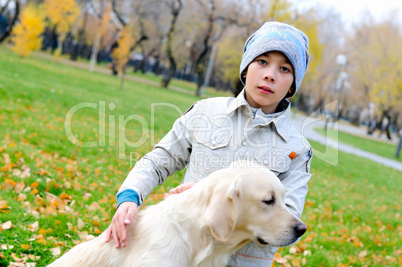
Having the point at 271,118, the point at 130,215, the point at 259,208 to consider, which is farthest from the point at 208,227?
the point at 271,118

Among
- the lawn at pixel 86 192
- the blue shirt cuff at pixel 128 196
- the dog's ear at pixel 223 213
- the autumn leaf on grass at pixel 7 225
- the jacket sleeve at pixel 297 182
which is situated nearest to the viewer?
the dog's ear at pixel 223 213

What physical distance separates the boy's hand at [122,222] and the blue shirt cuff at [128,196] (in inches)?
1.5

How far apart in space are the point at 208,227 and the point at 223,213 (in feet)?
0.58

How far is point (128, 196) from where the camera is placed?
2.57 meters

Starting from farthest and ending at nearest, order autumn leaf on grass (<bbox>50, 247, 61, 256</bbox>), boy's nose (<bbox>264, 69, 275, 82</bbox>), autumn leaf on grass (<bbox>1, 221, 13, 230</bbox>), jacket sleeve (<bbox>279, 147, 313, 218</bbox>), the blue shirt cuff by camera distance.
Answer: autumn leaf on grass (<bbox>1, 221, 13, 230</bbox>) < autumn leaf on grass (<bbox>50, 247, 61, 256</bbox>) < boy's nose (<bbox>264, 69, 275, 82</bbox>) < jacket sleeve (<bbox>279, 147, 313, 218</bbox>) < the blue shirt cuff

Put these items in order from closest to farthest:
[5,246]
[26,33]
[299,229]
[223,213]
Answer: [223,213] < [299,229] < [5,246] < [26,33]

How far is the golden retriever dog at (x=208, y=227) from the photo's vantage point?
2250 millimetres

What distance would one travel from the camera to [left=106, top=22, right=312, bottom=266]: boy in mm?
2762

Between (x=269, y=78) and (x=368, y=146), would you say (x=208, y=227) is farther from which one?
(x=368, y=146)

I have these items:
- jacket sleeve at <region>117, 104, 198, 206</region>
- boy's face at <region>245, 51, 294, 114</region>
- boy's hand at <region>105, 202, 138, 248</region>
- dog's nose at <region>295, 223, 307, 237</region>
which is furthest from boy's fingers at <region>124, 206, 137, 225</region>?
boy's face at <region>245, 51, 294, 114</region>

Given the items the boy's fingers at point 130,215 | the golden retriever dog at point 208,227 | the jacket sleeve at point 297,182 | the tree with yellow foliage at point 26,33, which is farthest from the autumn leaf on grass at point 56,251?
the tree with yellow foliage at point 26,33

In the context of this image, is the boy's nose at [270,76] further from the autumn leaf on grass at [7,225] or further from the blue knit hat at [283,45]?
the autumn leaf on grass at [7,225]

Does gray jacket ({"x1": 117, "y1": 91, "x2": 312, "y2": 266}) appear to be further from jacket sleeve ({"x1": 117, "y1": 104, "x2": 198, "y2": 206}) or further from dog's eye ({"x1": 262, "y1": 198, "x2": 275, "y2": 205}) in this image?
dog's eye ({"x1": 262, "y1": 198, "x2": 275, "y2": 205})

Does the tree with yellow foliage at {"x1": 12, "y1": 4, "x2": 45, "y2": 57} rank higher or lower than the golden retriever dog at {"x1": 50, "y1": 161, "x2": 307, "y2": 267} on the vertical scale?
higher
